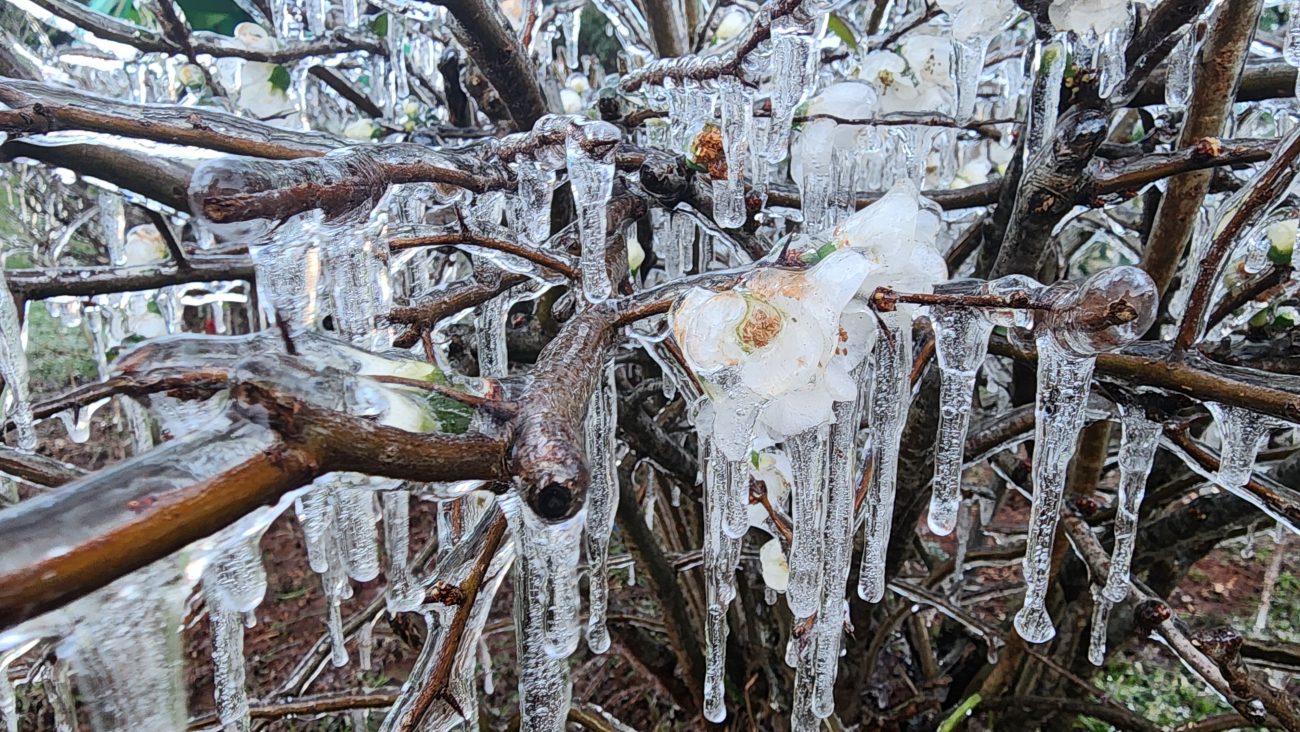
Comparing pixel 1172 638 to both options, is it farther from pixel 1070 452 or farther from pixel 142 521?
pixel 142 521

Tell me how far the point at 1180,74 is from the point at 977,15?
0.90 feet

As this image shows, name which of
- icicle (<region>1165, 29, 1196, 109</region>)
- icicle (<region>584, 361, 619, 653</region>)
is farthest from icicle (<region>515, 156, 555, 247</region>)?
icicle (<region>1165, 29, 1196, 109</region>)

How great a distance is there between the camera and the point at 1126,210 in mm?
1861

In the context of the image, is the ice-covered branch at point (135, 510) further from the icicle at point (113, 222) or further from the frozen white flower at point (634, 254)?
the icicle at point (113, 222)

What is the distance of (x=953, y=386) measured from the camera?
0.83 meters

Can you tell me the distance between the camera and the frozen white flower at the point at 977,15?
3.39 feet

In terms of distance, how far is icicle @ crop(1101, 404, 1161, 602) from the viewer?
3.08ft

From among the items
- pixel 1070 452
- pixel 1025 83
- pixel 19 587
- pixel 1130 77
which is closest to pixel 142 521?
pixel 19 587

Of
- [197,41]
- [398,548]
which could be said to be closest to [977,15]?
[398,548]

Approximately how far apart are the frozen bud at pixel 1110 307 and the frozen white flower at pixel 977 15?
1.93 feet

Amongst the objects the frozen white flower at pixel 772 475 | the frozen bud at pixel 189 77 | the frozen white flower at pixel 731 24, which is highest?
the frozen white flower at pixel 731 24

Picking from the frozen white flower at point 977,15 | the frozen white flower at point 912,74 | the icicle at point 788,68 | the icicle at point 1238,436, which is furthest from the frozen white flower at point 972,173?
the icicle at point 1238,436

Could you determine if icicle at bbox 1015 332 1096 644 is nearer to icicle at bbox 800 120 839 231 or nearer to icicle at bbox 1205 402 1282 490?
icicle at bbox 1205 402 1282 490

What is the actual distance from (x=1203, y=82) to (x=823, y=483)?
0.69 metres
